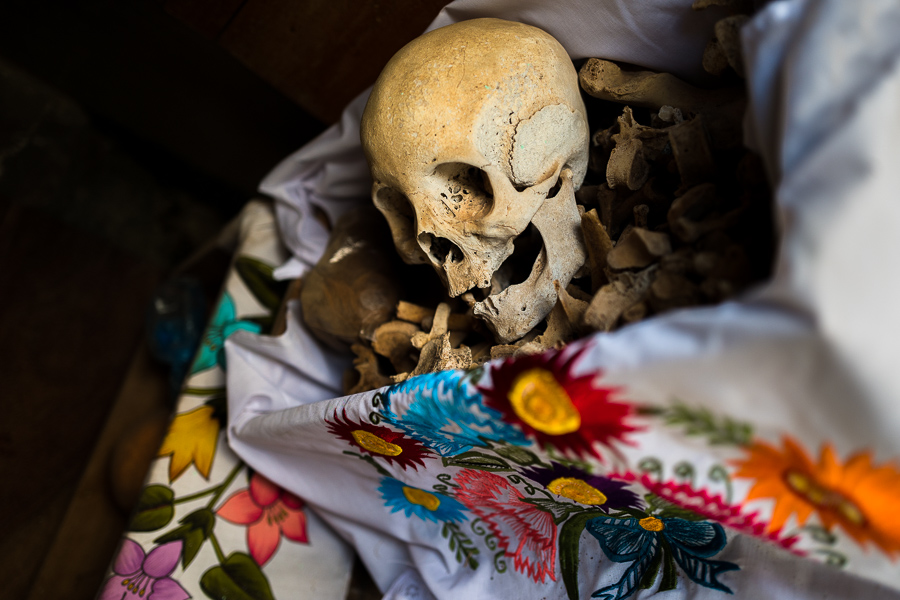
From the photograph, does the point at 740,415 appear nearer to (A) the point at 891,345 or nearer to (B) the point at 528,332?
(A) the point at 891,345

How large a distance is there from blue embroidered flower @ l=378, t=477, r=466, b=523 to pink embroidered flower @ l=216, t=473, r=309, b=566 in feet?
0.81

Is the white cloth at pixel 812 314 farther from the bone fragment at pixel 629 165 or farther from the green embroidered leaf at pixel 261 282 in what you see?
the green embroidered leaf at pixel 261 282

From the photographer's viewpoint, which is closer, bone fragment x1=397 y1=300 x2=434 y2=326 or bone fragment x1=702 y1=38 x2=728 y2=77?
bone fragment x1=702 y1=38 x2=728 y2=77

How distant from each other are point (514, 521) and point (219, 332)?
0.72 meters

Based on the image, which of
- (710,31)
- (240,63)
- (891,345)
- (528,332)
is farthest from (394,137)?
(240,63)

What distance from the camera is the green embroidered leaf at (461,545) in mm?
885

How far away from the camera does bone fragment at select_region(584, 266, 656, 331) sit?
1.89 ft

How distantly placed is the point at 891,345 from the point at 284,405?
34.5 inches

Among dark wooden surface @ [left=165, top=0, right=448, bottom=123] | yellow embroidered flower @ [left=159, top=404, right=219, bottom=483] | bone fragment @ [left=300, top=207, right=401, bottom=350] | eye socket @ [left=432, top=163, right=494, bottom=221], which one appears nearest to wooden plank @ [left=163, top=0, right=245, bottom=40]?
dark wooden surface @ [left=165, top=0, right=448, bottom=123]

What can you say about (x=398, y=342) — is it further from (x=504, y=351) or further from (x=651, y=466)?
(x=651, y=466)

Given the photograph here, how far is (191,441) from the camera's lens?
1.06 metres

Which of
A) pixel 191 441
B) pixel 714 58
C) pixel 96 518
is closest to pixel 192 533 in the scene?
pixel 191 441

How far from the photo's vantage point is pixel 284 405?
1.02m

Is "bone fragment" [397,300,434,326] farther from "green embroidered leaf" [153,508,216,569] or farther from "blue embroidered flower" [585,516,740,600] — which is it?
"green embroidered leaf" [153,508,216,569]
